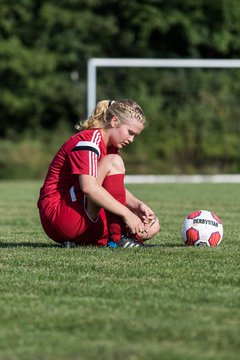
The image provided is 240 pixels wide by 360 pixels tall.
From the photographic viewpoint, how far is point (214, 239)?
703 centimetres

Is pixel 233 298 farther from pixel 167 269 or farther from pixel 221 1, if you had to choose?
pixel 221 1

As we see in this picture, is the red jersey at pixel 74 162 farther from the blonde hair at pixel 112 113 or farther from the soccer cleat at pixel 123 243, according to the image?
the soccer cleat at pixel 123 243

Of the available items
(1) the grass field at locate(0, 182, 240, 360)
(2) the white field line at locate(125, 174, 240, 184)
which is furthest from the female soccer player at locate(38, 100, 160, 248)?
(2) the white field line at locate(125, 174, 240, 184)

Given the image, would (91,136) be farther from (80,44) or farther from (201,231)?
(80,44)

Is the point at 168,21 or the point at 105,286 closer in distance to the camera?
the point at 105,286

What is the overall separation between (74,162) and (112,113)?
0.48 m

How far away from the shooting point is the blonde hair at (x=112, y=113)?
6.54 metres

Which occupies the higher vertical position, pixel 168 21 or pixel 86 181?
pixel 168 21

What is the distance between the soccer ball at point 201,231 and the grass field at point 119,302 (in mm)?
121

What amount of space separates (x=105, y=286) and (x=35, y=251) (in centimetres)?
180

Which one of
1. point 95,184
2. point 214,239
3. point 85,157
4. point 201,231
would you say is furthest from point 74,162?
point 214,239

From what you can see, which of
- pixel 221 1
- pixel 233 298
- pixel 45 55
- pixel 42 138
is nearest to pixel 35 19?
pixel 45 55

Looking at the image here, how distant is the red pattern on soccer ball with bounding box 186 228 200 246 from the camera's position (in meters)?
6.99

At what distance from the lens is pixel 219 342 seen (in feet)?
12.0
